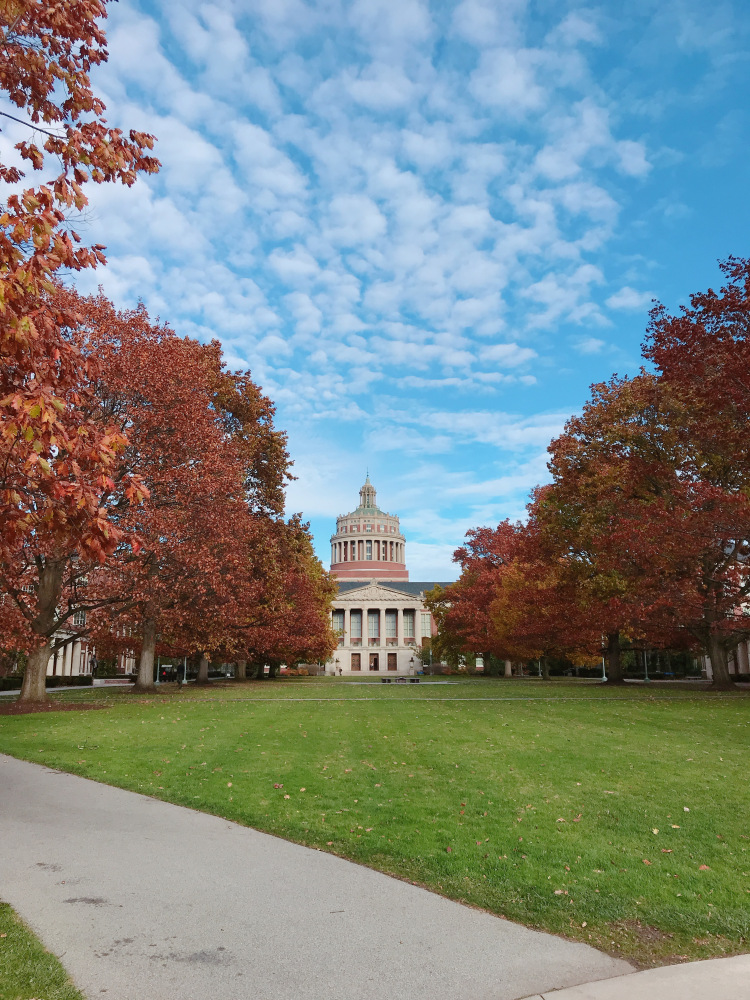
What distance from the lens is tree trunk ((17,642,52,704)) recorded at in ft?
79.6

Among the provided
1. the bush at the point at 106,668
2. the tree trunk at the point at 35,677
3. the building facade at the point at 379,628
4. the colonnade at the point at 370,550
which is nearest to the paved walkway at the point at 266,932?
the tree trunk at the point at 35,677

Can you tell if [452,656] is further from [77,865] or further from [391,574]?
[391,574]

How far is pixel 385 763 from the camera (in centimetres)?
1174

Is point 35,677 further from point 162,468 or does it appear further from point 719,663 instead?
point 719,663

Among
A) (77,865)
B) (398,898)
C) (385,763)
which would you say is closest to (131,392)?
(385,763)

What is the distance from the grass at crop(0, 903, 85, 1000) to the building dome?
14878cm

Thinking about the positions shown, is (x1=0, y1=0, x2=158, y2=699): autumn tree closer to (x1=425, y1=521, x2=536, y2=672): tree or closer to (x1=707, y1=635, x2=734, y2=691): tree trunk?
(x1=707, y1=635, x2=734, y2=691): tree trunk

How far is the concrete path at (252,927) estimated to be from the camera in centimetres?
433

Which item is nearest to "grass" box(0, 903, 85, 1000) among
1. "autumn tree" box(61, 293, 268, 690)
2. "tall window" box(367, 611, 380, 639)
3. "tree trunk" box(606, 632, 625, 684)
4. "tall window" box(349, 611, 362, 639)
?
"autumn tree" box(61, 293, 268, 690)

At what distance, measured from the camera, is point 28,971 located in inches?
171

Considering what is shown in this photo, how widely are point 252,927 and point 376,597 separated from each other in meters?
115

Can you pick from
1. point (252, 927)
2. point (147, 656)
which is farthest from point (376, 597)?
point (252, 927)

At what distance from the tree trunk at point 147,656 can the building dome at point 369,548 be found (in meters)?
119

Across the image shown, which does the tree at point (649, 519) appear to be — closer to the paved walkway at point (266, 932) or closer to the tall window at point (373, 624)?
the paved walkway at point (266, 932)
